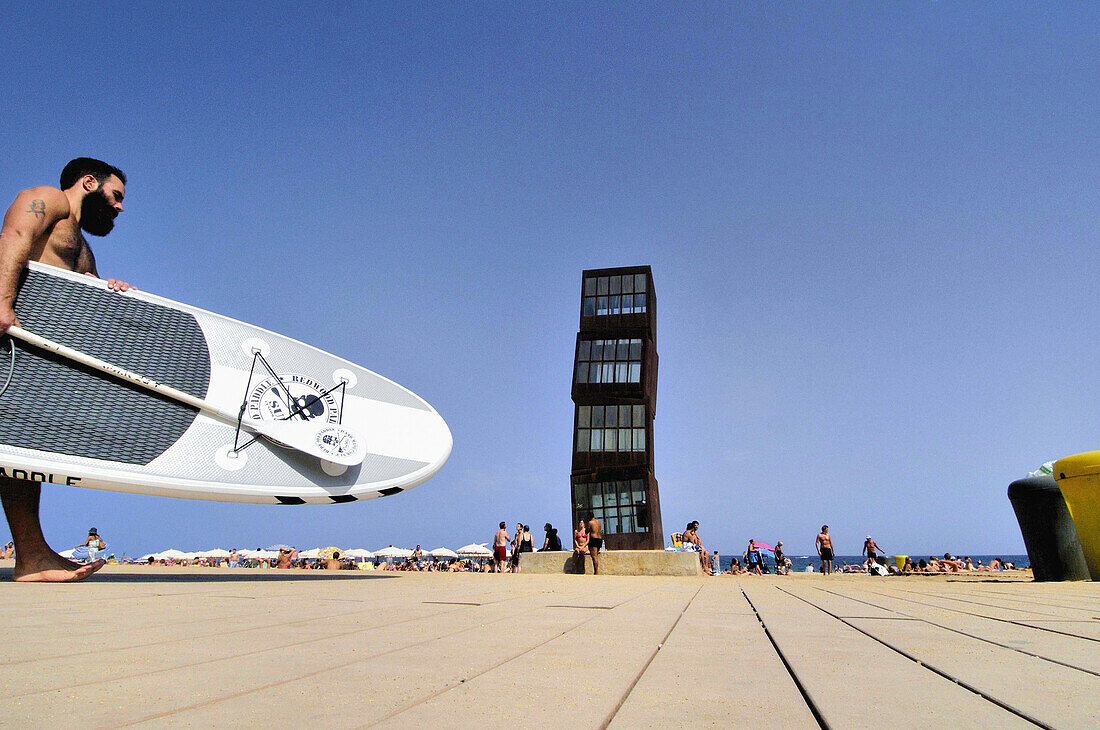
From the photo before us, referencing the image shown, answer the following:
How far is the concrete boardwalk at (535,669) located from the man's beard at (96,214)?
20.4 feet

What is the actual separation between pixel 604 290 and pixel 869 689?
100ft

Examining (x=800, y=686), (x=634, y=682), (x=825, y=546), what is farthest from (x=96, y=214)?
(x=825, y=546)

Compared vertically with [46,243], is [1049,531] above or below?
below

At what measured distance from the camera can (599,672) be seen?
2246mm

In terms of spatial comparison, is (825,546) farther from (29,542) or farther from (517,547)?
(29,542)

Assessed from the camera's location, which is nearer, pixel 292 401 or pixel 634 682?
pixel 634 682

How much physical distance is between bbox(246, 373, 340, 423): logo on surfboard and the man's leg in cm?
277

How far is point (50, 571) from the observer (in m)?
7.49

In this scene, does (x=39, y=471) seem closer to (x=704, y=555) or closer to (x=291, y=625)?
(x=291, y=625)

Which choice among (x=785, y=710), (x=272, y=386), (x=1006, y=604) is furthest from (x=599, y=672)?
(x=272, y=386)

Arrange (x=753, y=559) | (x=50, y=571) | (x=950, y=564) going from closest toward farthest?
(x=50, y=571), (x=753, y=559), (x=950, y=564)

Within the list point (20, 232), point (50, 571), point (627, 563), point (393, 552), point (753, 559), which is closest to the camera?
point (50, 571)

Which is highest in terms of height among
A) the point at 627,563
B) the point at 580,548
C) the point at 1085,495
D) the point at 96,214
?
the point at 96,214

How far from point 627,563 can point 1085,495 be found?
923cm
